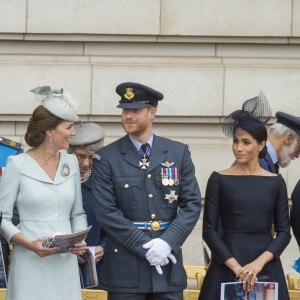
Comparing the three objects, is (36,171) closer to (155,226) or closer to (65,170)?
(65,170)

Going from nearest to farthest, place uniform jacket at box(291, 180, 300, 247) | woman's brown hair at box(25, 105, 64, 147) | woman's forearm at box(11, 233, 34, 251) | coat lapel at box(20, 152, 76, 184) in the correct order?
woman's forearm at box(11, 233, 34, 251) < coat lapel at box(20, 152, 76, 184) < woman's brown hair at box(25, 105, 64, 147) < uniform jacket at box(291, 180, 300, 247)

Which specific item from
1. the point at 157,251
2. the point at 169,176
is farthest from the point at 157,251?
the point at 169,176

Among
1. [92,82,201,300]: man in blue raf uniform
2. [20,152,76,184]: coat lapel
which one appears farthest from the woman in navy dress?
[20,152,76,184]: coat lapel

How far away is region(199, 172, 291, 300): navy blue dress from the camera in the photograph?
5918 mm

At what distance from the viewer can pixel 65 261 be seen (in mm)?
5711

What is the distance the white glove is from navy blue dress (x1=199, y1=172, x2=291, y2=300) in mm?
434

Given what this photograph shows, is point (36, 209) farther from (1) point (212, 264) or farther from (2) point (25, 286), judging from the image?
(1) point (212, 264)

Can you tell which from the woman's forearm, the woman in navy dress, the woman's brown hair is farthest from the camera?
the woman in navy dress

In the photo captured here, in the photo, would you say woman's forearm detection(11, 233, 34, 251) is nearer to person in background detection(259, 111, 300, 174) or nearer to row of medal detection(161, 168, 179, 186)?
row of medal detection(161, 168, 179, 186)

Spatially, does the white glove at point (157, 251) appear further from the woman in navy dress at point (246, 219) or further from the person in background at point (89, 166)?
the person in background at point (89, 166)

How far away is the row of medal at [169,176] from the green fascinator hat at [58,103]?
69cm

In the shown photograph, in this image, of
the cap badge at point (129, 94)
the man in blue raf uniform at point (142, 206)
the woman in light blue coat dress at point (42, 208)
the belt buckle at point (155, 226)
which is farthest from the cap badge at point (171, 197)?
the cap badge at point (129, 94)

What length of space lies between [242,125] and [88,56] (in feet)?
9.24

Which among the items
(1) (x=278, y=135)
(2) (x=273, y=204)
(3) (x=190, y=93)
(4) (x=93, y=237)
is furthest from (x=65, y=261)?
(3) (x=190, y=93)
